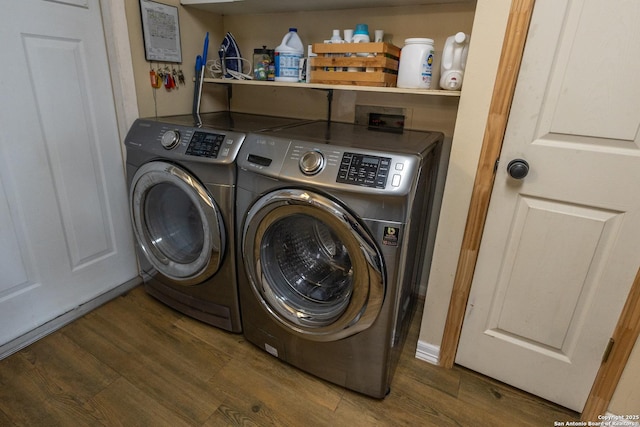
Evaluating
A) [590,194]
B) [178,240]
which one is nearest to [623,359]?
[590,194]

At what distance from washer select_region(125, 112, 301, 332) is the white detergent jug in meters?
0.74

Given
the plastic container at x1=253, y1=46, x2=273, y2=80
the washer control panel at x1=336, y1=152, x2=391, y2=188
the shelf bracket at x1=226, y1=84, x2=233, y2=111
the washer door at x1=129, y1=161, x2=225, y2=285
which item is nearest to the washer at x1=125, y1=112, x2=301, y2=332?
the washer door at x1=129, y1=161, x2=225, y2=285

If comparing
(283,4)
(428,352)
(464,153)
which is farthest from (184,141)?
(428,352)

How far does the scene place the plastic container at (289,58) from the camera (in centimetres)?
164

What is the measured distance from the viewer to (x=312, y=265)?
1.49 meters

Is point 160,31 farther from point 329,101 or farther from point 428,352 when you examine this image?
point 428,352

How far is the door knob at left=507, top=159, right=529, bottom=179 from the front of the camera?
1137mm

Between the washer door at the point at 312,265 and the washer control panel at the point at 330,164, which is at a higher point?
the washer control panel at the point at 330,164

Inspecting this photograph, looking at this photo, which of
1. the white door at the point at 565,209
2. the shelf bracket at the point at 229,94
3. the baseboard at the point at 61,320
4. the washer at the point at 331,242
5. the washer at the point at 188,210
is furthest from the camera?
the shelf bracket at the point at 229,94

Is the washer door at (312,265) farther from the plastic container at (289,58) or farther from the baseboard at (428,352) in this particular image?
the plastic container at (289,58)

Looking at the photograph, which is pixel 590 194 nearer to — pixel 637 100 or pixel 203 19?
pixel 637 100

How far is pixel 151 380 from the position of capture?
4.63ft

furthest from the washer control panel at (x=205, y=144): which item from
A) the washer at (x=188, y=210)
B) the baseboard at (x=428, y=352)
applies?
the baseboard at (x=428, y=352)

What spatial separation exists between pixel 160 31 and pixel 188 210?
882mm
